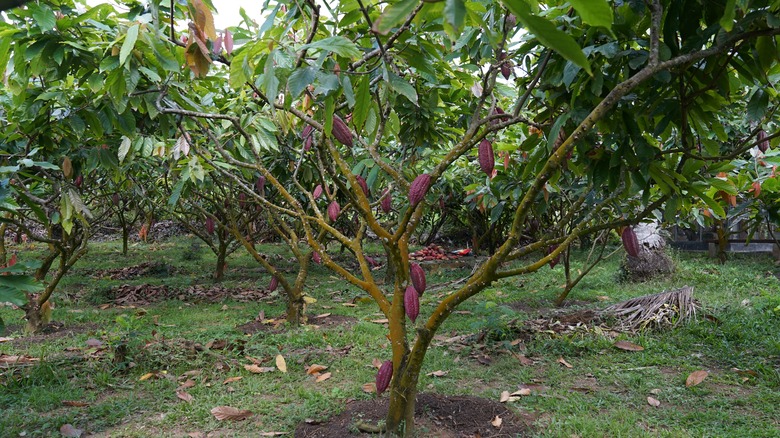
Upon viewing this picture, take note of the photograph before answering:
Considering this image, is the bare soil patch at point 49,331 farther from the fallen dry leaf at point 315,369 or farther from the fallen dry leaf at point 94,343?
the fallen dry leaf at point 315,369

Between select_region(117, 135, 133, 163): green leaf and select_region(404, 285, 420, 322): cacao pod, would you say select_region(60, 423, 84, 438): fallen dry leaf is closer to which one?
select_region(117, 135, 133, 163): green leaf

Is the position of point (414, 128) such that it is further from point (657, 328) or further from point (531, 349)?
point (657, 328)

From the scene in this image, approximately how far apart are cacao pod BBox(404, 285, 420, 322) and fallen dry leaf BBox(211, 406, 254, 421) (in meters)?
1.16

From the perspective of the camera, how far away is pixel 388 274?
24.3ft

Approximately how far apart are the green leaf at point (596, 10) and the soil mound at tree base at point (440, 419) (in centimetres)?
197

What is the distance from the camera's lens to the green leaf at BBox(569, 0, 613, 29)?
685 millimetres

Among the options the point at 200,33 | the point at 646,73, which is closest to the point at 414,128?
the point at 200,33

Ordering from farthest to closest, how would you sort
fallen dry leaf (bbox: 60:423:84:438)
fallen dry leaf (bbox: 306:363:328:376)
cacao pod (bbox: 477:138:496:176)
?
1. fallen dry leaf (bbox: 306:363:328:376)
2. fallen dry leaf (bbox: 60:423:84:438)
3. cacao pod (bbox: 477:138:496:176)

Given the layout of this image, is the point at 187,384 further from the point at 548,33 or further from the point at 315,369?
the point at 548,33

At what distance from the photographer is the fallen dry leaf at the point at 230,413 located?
264 cm

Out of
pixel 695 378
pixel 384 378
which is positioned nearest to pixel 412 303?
pixel 384 378

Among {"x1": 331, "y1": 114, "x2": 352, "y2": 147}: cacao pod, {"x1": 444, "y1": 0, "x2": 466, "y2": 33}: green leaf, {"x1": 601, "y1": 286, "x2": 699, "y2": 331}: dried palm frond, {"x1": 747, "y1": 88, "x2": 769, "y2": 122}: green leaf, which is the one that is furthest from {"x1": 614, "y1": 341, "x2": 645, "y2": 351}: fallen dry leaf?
{"x1": 444, "y1": 0, "x2": 466, "y2": 33}: green leaf

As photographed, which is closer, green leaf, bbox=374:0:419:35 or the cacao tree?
green leaf, bbox=374:0:419:35

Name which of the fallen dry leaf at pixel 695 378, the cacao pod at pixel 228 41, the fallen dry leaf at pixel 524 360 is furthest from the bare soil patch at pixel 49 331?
the fallen dry leaf at pixel 695 378
